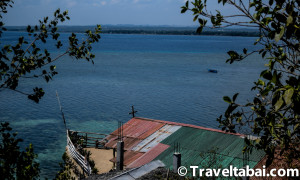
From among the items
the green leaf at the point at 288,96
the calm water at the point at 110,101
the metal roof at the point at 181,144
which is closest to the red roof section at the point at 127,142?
the metal roof at the point at 181,144

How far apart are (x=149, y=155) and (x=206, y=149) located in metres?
3.30

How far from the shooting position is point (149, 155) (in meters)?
19.8

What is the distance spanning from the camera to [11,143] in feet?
19.4

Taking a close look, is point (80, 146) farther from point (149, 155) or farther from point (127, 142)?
point (149, 155)

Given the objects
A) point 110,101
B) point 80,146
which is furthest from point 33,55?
point 110,101

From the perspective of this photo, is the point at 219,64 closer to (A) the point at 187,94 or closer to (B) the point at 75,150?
(A) the point at 187,94

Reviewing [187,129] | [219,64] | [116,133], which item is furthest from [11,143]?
[219,64]

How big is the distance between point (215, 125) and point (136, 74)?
115 ft

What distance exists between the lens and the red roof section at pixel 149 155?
62.9 feet

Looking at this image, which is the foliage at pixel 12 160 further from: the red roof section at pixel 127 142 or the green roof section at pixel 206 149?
the red roof section at pixel 127 142

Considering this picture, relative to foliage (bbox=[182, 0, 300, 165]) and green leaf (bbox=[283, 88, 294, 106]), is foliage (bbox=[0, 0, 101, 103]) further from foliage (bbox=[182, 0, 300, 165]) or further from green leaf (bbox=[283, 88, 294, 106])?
green leaf (bbox=[283, 88, 294, 106])

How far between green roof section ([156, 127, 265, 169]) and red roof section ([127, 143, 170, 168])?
1.12ft

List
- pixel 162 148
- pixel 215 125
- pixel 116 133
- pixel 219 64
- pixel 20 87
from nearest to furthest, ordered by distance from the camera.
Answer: pixel 162 148, pixel 116 133, pixel 215 125, pixel 20 87, pixel 219 64

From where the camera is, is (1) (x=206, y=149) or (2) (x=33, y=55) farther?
(1) (x=206, y=149)
